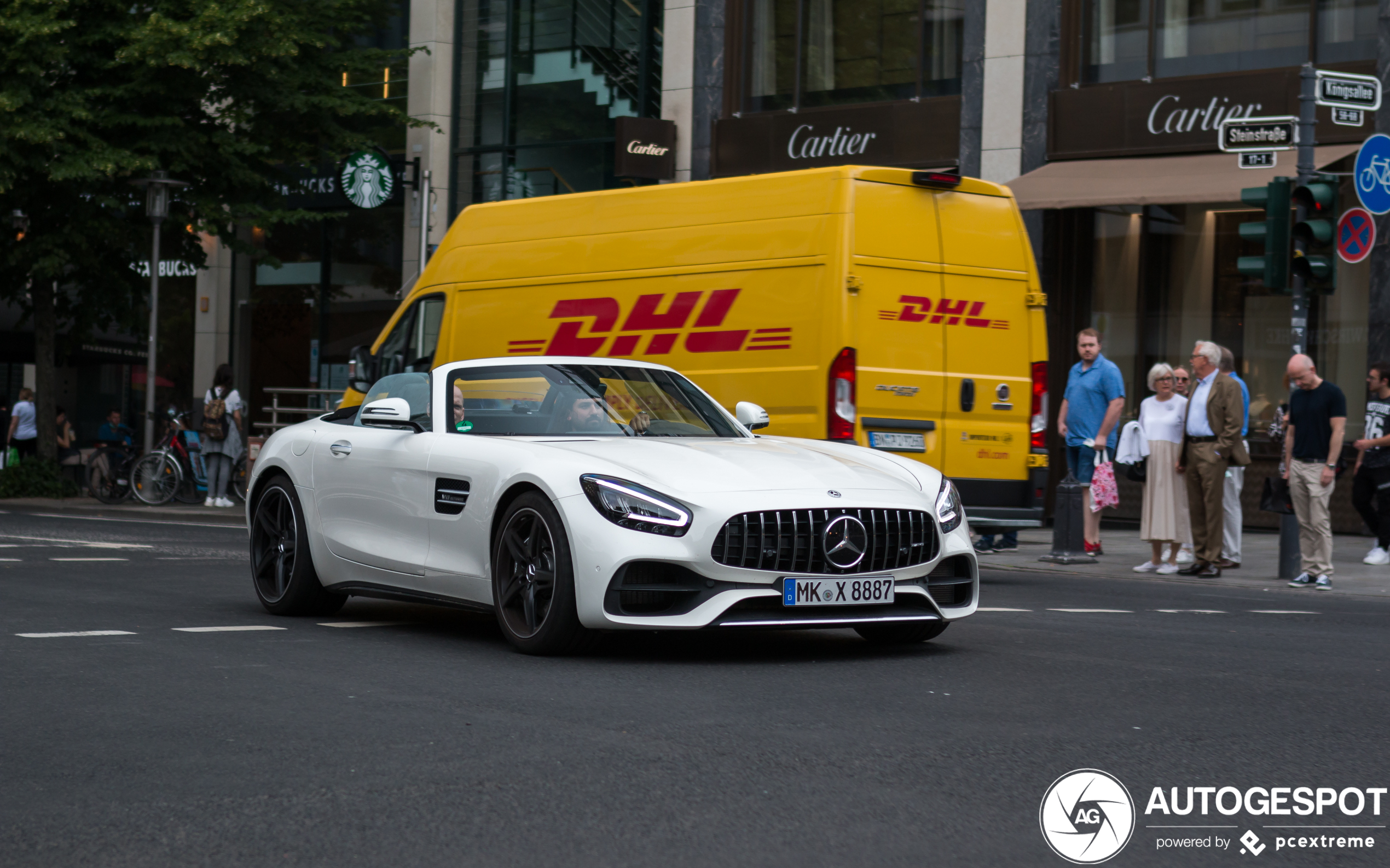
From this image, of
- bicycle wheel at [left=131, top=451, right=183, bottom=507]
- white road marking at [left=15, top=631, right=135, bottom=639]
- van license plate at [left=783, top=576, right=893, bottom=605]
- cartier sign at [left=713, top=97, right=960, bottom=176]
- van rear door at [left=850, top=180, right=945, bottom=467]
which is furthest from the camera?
bicycle wheel at [left=131, top=451, right=183, bottom=507]

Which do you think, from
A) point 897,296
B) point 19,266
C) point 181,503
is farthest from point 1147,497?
point 19,266

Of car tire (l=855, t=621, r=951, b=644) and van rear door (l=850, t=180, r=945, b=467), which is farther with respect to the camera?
van rear door (l=850, t=180, r=945, b=467)

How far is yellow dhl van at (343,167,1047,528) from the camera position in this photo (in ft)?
38.5

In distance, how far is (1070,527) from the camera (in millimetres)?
14281

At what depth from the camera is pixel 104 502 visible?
23094 mm

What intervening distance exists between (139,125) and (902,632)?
16749 millimetres

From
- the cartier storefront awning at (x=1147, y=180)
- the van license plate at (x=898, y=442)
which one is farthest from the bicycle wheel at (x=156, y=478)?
the van license plate at (x=898, y=442)

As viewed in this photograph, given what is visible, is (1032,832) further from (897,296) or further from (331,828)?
(897,296)

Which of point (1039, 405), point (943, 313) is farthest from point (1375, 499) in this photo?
point (943, 313)

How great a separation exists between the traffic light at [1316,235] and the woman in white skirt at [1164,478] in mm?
1301

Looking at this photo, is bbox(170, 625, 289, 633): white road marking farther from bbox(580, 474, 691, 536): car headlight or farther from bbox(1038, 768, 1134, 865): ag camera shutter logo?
bbox(1038, 768, 1134, 865): ag camera shutter logo

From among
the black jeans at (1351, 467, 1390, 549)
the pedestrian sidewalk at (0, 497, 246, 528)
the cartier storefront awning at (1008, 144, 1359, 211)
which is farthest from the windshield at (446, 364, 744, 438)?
the pedestrian sidewalk at (0, 497, 246, 528)

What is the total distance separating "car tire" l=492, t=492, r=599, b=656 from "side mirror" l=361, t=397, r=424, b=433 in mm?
898

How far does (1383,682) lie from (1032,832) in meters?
3.39
